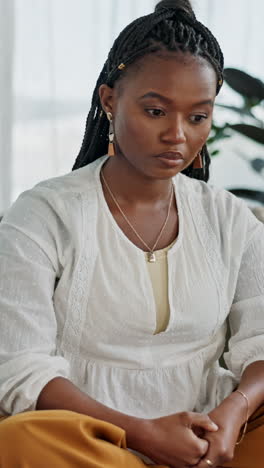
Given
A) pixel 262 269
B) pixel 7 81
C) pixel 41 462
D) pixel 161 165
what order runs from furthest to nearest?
1. pixel 7 81
2. pixel 262 269
3. pixel 161 165
4. pixel 41 462

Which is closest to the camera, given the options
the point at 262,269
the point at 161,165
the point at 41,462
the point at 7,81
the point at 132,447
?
the point at 41,462

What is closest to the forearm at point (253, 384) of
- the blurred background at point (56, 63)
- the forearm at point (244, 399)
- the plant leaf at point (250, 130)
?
the forearm at point (244, 399)

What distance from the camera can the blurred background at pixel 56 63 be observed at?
10.2 ft

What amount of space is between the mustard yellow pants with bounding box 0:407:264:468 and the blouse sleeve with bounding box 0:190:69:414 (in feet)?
0.39

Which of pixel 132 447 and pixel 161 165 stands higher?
pixel 161 165

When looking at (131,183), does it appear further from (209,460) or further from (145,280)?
(209,460)

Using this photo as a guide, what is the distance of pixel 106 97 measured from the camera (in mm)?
1634

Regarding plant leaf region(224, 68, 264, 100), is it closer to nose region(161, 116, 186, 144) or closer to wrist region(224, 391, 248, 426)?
nose region(161, 116, 186, 144)

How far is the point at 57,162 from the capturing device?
330 centimetres

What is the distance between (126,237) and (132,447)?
40 cm

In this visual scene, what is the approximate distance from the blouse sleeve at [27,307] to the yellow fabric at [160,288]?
19 centimetres

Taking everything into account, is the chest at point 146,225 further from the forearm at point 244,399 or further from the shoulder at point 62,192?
the forearm at point 244,399

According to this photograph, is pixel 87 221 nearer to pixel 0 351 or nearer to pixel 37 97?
pixel 0 351

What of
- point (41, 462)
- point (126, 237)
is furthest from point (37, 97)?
point (41, 462)
